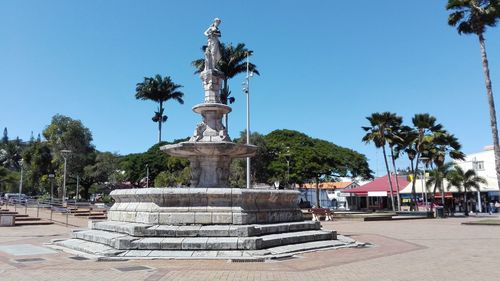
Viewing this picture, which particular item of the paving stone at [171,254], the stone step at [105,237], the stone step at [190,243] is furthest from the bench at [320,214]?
the paving stone at [171,254]

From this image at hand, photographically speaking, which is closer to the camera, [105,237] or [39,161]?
[105,237]

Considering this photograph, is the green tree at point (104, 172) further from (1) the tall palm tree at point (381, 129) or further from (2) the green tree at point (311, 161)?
(1) the tall palm tree at point (381, 129)

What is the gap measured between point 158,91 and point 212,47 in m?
41.6

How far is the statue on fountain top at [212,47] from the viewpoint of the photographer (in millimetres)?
16719

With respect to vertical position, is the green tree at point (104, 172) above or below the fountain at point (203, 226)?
above

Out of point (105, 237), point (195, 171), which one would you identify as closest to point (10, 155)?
point (195, 171)

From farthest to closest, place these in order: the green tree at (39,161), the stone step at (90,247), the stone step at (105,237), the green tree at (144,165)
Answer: the green tree at (39,161) < the green tree at (144,165) < the stone step at (105,237) < the stone step at (90,247)

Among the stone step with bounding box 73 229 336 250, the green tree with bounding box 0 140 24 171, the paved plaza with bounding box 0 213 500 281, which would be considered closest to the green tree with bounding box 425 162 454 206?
the paved plaza with bounding box 0 213 500 281

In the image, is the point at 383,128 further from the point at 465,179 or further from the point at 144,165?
the point at 144,165

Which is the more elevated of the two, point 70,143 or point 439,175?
point 70,143

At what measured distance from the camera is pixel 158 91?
56625mm

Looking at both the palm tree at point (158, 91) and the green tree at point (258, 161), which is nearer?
the green tree at point (258, 161)

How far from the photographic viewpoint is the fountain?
10266 millimetres

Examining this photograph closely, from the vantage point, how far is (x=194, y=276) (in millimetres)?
7699
